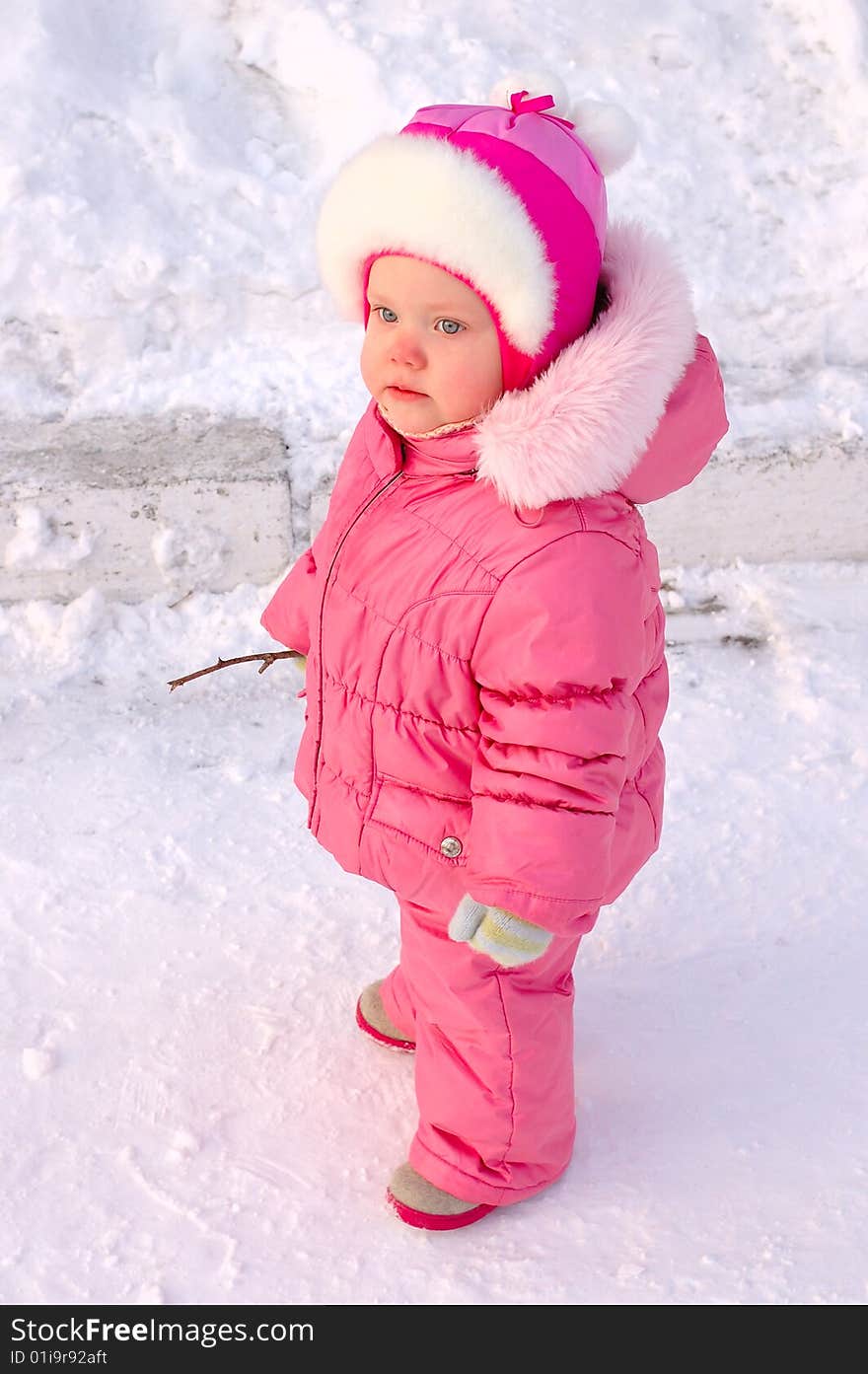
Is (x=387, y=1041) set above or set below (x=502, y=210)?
below

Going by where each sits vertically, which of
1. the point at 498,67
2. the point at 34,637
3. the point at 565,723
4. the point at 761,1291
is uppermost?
the point at 498,67

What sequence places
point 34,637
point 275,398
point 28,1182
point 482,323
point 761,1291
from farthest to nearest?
1. point 275,398
2. point 34,637
3. point 28,1182
4. point 761,1291
5. point 482,323

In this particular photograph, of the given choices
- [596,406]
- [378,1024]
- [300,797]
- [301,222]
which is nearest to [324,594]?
[596,406]

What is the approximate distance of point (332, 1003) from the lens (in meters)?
2.22

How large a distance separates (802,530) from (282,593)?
68.3 inches

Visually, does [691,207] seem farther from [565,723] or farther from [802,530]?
[565,723]

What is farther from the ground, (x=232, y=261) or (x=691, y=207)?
(x=691, y=207)

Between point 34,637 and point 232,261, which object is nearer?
point 34,637

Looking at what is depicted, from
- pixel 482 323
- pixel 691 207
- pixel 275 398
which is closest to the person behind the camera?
pixel 482 323

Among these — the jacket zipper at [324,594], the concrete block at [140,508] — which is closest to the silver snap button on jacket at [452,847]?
the jacket zipper at [324,594]

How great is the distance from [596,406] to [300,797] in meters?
1.42

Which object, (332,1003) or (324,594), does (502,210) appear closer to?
(324,594)

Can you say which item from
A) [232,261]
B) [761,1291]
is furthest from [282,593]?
[232,261]

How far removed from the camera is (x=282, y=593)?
1935 millimetres
